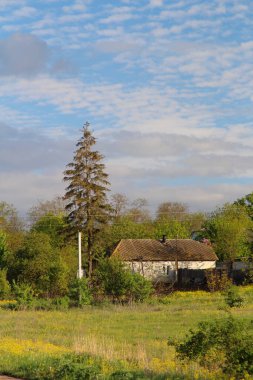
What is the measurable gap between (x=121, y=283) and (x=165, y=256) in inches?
1062

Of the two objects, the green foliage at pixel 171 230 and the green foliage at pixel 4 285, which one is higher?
the green foliage at pixel 171 230

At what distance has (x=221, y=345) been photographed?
1343cm

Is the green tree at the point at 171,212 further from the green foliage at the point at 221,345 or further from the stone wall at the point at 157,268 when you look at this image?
the green foliage at the point at 221,345

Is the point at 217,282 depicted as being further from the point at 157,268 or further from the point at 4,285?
the point at 157,268

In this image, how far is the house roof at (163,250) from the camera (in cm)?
7206

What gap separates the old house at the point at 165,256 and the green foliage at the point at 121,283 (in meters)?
21.9

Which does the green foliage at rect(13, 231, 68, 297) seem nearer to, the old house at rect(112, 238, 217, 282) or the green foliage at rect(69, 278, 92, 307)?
the green foliage at rect(69, 278, 92, 307)

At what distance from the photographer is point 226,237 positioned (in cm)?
8519

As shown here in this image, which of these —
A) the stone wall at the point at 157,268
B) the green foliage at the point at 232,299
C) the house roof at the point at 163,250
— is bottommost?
the green foliage at the point at 232,299

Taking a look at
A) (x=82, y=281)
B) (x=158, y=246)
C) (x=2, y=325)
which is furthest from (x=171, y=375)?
(x=158, y=246)

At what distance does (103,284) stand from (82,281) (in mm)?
2499

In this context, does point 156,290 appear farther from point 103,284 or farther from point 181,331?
point 181,331

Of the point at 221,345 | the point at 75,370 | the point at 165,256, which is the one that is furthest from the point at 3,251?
the point at 75,370

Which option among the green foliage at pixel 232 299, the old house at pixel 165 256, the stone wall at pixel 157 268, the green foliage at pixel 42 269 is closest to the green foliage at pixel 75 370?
the green foliage at pixel 232 299
